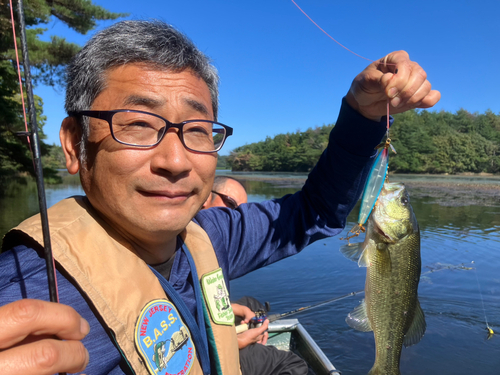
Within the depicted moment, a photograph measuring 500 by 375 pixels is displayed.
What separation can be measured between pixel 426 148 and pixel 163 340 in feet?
187

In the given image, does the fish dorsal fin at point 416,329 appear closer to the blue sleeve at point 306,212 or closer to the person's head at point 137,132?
the blue sleeve at point 306,212

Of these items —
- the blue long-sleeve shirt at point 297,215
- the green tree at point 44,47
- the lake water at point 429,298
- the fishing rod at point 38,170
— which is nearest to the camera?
the fishing rod at point 38,170

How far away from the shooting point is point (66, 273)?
1.20 meters

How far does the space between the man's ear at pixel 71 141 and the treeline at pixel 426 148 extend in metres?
38.9

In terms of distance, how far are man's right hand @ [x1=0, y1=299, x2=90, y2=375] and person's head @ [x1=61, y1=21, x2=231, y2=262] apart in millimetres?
593

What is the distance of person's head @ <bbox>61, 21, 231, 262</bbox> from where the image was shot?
1342 millimetres

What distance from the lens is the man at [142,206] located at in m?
1.21

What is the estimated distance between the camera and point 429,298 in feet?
20.5

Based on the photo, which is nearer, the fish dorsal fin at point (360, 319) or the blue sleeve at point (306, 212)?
the blue sleeve at point (306, 212)

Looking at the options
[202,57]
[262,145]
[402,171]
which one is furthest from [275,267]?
[262,145]


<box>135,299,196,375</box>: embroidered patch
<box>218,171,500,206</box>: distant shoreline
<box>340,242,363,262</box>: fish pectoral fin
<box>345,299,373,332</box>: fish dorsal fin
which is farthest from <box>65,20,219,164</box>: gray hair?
<box>218,171,500,206</box>: distant shoreline

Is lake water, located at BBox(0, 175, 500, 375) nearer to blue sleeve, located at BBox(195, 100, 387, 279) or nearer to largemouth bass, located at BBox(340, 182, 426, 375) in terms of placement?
largemouth bass, located at BBox(340, 182, 426, 375)

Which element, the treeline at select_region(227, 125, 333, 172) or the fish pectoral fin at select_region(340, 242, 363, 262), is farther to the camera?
the treeline at select_region(227, 125, 333, 172)

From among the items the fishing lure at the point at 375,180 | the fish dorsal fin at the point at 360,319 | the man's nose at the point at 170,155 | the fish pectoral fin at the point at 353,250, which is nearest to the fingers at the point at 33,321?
the man's nose at the point at 170,155
